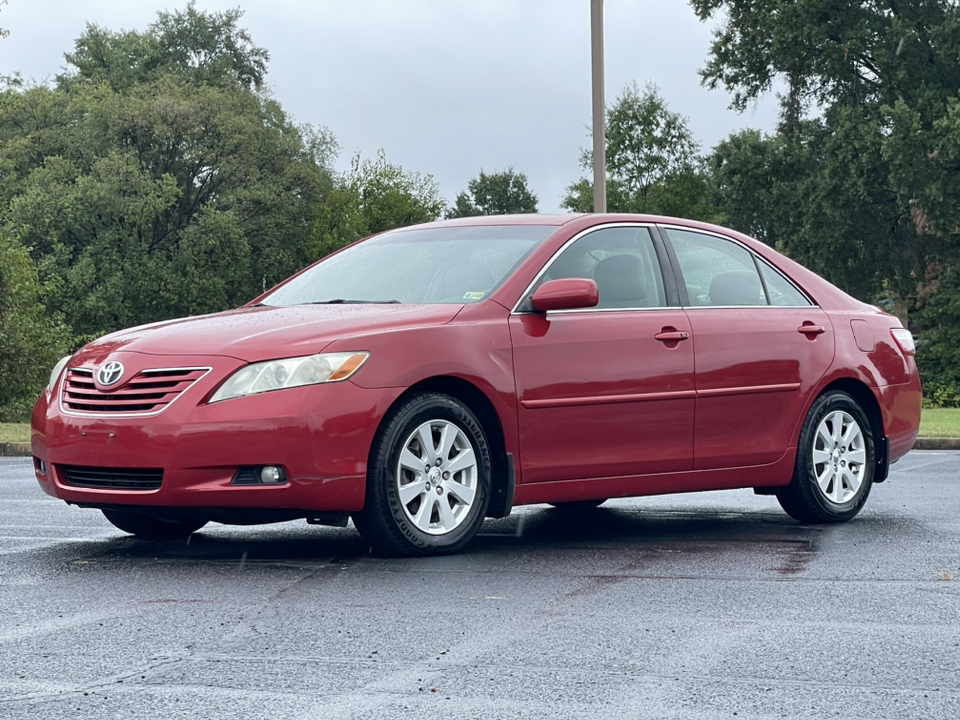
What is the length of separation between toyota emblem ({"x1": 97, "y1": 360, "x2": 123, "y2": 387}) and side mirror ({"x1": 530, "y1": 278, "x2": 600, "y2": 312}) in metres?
1.97

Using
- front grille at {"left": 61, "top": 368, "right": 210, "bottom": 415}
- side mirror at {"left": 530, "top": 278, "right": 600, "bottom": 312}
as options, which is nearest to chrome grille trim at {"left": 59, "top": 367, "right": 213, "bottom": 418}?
front grille at {"left": 61, "top": 368, "right": 210, "bottom": 415}

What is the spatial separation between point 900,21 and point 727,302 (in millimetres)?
36871

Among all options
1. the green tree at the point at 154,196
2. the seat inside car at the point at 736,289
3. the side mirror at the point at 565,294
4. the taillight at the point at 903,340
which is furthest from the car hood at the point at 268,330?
the green tree at the point at 154,196

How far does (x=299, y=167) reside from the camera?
66.1 m

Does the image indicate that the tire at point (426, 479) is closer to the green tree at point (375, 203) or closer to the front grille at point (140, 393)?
the front grille at point (140, 393)

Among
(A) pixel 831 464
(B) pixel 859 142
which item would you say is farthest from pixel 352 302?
(B) pixel 859 142

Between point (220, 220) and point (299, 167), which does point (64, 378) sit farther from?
point (299, 167)

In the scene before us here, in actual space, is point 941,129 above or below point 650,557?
above

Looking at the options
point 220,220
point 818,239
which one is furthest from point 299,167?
point 818,239

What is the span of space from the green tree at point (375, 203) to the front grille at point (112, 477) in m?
65.9

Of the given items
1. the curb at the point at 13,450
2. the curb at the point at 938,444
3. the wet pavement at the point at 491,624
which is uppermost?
the wet pavement at the point at 491,624

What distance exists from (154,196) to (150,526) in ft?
178

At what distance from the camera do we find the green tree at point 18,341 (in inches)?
1115

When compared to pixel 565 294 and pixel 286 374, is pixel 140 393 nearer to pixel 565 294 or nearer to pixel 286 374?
pixel 286 374
